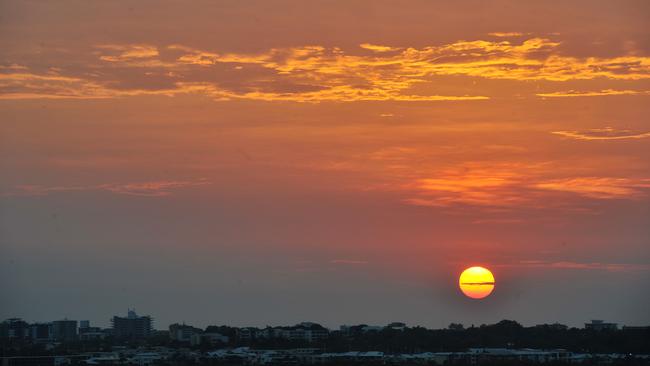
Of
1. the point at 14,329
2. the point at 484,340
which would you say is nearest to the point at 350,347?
the point at 484,340

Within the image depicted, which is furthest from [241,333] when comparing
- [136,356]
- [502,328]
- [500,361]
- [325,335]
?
[500,361]

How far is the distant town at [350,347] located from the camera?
398ft

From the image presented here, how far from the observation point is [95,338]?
7835 inches

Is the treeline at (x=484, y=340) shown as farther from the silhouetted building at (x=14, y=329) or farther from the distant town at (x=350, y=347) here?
the silhouetted building at (x=14, y=329)

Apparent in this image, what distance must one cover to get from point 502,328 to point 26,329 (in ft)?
241

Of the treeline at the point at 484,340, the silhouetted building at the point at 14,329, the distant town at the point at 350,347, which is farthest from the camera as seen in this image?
the silhouetted building at the point at 14,329

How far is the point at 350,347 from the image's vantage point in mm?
154750

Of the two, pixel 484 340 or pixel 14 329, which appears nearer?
pixel 484 340

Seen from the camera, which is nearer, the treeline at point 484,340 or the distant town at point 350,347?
the distant town at point 350,347

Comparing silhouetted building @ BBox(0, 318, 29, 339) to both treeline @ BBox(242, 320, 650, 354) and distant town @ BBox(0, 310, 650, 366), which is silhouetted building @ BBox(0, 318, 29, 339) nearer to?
distant town @ BBox(0, 310, 650, 366)

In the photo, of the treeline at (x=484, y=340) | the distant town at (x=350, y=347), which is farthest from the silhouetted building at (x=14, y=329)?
the treeline at (x=484, y=340)

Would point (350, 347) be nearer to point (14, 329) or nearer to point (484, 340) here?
point (484, 340)

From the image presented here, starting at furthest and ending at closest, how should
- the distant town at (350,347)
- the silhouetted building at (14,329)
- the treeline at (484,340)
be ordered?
1. the silhouetted building at (14,329)
2. the treeline at (484,340)
3. the distant town at (350,347)

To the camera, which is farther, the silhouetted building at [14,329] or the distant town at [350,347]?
the silhouetted building at [14,329]
